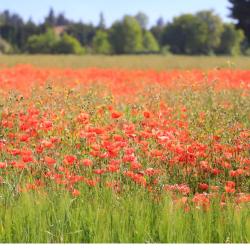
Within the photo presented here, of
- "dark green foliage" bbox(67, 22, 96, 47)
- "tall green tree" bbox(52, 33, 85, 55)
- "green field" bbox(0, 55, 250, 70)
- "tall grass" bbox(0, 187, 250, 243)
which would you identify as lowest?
"tall green tree" bbox(52, 33, 85, 55)

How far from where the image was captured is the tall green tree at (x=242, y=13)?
40.5m

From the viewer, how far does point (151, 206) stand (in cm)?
398

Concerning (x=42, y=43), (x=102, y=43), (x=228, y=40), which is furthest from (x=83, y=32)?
(x=228, y=40)

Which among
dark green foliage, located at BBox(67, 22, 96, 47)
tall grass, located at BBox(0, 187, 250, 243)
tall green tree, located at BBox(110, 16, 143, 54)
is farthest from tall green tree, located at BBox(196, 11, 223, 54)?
tall grass, located at BBox(0, 187, 250, 243)

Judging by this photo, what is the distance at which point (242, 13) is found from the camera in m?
40.6

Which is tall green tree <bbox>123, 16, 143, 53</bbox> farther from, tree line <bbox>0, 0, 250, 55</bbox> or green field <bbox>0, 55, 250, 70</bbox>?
green field <bbox>0, 55, 250, 70</bbox>

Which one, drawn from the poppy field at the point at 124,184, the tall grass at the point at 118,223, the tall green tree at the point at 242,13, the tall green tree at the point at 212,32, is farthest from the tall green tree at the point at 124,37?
the tall grass at the point at 118,223

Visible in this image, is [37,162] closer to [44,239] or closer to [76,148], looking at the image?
[76,148]

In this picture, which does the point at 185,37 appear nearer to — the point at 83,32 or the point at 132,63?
the point at 83,32

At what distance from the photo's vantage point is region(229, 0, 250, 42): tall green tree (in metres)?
40.5

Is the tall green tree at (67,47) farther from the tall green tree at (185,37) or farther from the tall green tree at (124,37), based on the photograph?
the tall green tree at (185,37)

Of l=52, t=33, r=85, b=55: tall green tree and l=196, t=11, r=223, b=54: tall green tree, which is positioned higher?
l=196, t=11, r=223, b=54: tall green tree
